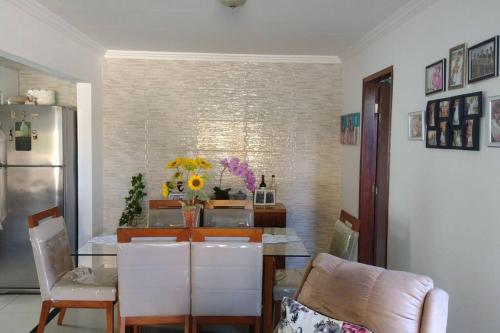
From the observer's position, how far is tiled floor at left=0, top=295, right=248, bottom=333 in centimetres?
321

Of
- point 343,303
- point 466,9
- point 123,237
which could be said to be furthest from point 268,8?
point 343,303

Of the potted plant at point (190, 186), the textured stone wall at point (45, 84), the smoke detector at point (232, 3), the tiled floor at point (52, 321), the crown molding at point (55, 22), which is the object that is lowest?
the tiled floor at point (52, 321)

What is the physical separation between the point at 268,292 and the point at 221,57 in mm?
2685

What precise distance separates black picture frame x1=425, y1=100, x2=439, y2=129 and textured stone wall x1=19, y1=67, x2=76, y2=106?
3.49 meters

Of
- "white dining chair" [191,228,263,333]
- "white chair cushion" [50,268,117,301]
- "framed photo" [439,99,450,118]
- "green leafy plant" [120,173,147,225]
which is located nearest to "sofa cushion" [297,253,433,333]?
"white dining chair" [191,228,263,333]

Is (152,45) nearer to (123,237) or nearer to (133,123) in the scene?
(133,123)

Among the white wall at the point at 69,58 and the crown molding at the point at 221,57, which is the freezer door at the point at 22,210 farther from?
the crown molding at the point at 221,57

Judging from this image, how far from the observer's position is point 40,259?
8.84 feet

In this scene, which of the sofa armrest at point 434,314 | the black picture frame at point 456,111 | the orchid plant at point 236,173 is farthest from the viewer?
the orchid plant at point 236,173

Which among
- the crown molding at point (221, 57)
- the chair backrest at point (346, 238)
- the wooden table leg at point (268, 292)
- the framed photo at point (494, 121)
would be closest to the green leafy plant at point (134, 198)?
the crown molding at point (221, 57)

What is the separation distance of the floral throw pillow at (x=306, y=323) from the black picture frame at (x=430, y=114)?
1421 millimetres

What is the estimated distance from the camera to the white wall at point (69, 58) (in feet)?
9.04

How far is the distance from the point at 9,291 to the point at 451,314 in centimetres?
371

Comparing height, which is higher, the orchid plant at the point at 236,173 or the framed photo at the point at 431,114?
the framed photo at the point at 431,114
